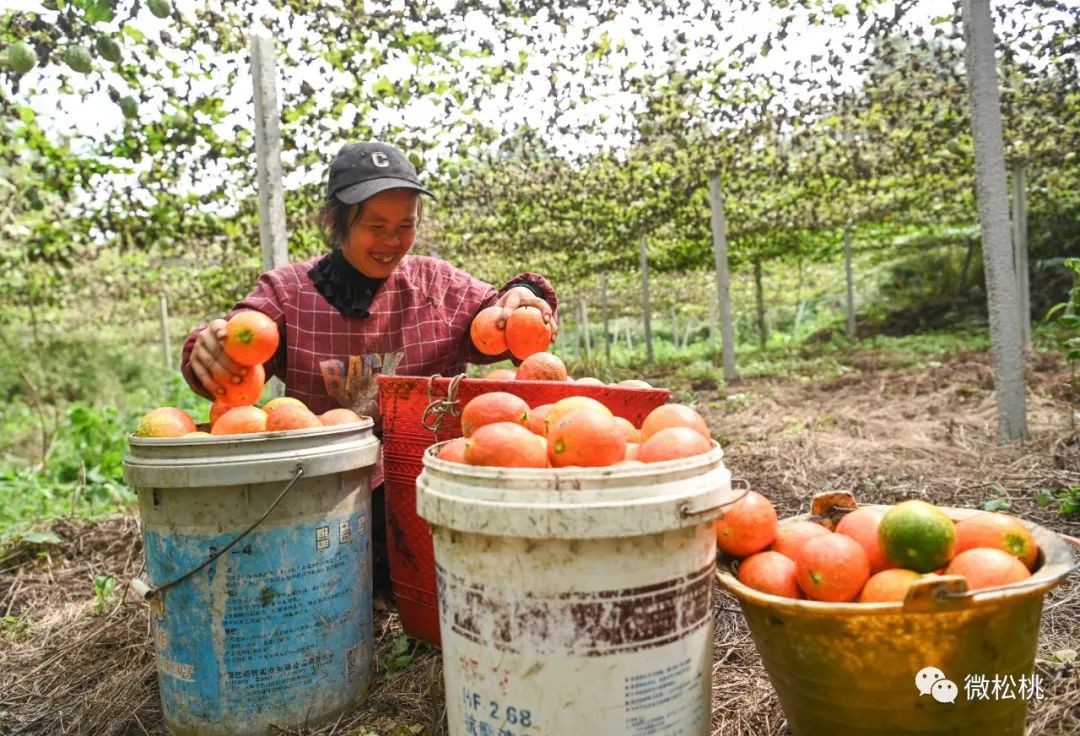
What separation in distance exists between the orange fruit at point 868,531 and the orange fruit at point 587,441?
748 mm

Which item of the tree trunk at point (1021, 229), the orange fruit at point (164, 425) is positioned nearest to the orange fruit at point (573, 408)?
the orange fruit at point (164, 425)

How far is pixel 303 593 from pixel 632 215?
1104cm

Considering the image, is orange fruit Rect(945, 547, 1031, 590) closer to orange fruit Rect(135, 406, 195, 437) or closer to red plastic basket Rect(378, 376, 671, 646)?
red plastic basket Rect(378, 376, 671, 646)

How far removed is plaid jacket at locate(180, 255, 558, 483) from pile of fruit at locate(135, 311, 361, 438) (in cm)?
34

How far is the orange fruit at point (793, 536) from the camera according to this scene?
192 cm

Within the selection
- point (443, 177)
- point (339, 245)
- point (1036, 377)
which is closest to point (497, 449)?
point (339, 245)

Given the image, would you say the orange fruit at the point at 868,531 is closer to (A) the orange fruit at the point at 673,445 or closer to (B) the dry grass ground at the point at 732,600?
(A) the orange fruit at the point at 673,445

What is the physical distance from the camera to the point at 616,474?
1.56 metres

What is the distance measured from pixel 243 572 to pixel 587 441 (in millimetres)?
1207

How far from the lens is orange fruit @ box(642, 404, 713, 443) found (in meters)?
1.93

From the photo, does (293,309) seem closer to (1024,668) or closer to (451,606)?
(451,606)

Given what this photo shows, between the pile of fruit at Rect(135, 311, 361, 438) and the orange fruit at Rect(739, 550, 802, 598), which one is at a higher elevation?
the pile of fruit at Rect(135, 311, 361, 438)

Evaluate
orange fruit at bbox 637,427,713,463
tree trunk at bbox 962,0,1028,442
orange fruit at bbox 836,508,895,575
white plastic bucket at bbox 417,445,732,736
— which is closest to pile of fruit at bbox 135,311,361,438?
white plastic bucket at bbox 417,445,732,736

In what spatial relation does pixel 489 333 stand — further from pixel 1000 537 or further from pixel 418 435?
pixel 1000 537
